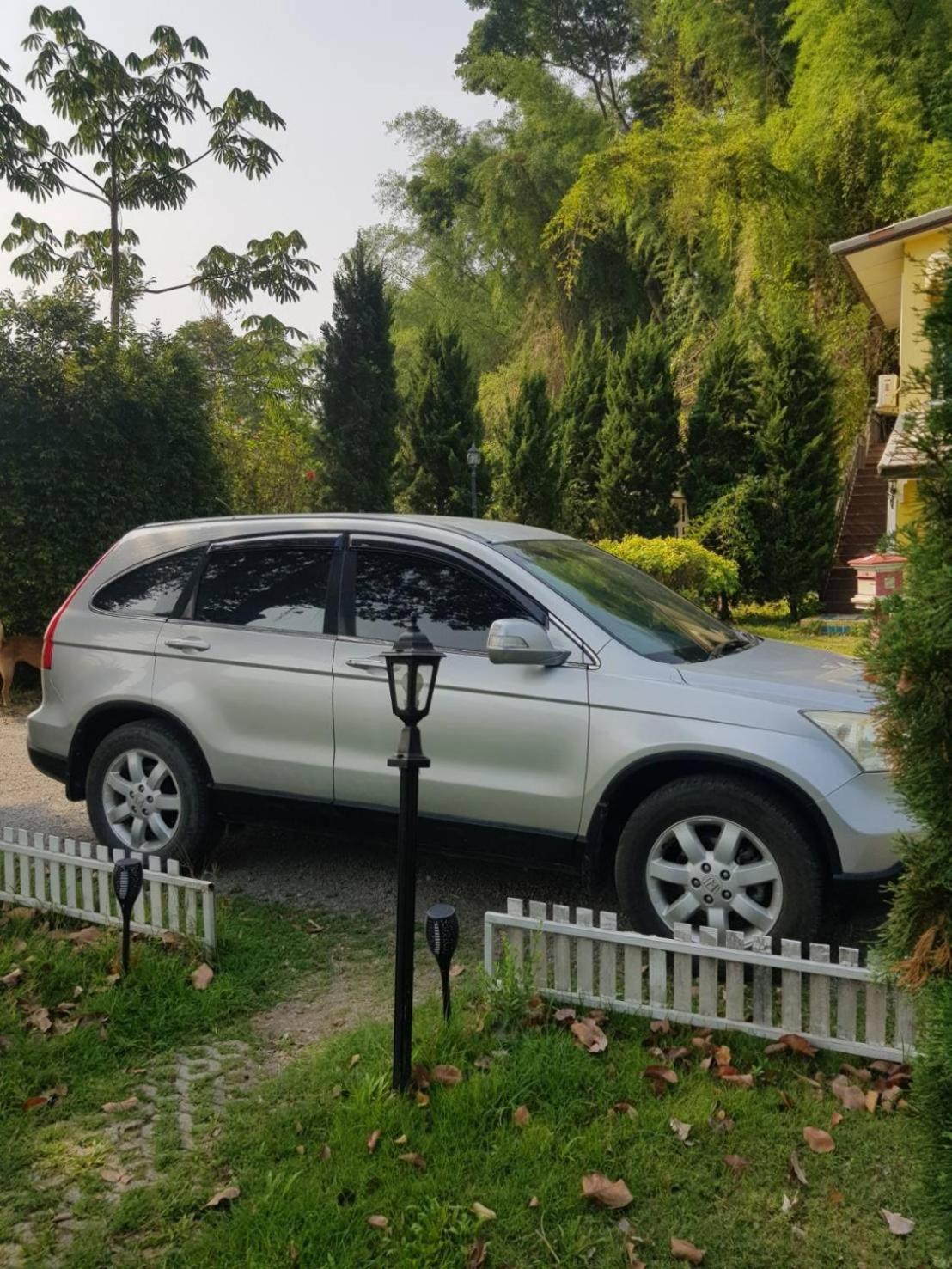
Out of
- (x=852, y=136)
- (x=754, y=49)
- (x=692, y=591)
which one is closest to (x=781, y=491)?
(x=692, y=591)

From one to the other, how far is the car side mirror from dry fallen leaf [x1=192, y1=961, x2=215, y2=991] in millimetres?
1517

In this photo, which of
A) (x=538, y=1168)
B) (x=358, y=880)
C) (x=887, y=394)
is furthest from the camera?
(x=887, y=394)

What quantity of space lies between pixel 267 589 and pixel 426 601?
0.82 metres

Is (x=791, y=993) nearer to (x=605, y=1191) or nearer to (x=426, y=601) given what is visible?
(x=605, y=1191)

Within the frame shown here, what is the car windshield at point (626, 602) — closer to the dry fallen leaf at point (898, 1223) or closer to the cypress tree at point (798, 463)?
the dry fallen leaf at point (898, 1223)

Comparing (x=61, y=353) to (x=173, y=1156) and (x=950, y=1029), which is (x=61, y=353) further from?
(x=950, y=1029)

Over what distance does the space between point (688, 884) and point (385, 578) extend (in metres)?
1.81

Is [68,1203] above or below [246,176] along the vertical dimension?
below

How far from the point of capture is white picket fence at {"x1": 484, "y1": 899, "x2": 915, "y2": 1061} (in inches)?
113

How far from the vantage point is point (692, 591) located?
13.4 meters

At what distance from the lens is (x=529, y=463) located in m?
17.1

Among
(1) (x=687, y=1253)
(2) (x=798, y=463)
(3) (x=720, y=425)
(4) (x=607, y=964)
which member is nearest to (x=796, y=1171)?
(1) (x=687, y=1253)

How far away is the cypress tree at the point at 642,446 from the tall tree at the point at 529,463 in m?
1.11

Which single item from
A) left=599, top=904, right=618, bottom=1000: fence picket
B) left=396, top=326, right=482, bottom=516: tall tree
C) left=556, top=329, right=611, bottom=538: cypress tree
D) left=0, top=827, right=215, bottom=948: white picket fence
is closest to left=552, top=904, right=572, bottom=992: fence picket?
left=599, top=904, right=618, bottom=1000: fence picket
